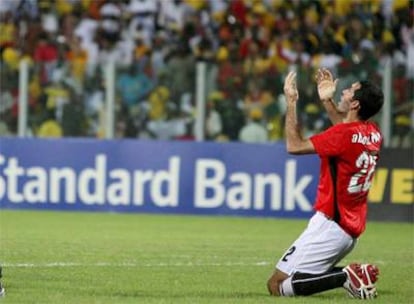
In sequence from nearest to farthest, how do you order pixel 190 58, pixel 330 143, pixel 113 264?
pixel 330 143 < pixel 113 264 < pixel 190 58

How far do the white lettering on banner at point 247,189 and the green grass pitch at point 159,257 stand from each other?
0.31 metres

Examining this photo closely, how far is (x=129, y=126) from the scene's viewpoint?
770 inches

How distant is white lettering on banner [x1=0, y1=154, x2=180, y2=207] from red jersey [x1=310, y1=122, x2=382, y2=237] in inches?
376

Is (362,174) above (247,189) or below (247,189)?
above

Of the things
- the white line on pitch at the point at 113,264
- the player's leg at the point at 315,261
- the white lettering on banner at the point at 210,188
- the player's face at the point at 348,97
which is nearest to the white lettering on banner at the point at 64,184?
the white lettering on banner at the point at 210,188

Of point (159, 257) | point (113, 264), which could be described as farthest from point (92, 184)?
point (113, 264)

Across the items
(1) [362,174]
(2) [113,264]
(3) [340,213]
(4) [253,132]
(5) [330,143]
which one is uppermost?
(5) [330,143]

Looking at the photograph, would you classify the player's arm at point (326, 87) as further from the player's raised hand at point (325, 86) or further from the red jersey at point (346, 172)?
the red jersey at point (346, 172)

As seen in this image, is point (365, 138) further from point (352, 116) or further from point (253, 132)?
point (253, 132)

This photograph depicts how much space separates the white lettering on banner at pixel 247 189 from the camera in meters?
19.1

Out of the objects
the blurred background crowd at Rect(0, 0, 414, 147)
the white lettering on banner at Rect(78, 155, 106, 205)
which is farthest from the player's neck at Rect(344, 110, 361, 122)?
the white lettering on banner at Rect(78, 155, 106, 205)

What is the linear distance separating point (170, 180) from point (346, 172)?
31.7 ft

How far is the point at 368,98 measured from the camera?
31.6ft

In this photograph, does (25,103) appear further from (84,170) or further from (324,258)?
(324,258)
